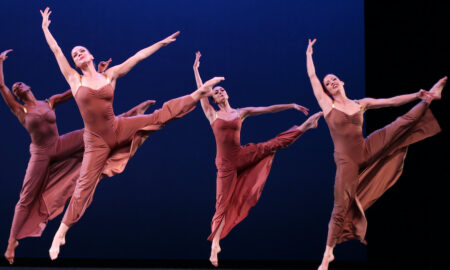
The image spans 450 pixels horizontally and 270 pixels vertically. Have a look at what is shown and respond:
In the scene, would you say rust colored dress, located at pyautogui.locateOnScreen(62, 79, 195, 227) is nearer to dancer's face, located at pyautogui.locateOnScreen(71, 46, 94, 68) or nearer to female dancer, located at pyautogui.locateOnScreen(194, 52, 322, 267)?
dancer's face, located at pyautogui.locateOnScreen(71, 46, 94, 68)

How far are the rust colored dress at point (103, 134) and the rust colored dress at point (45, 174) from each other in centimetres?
55

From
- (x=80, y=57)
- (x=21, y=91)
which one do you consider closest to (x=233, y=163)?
(x=80, y=57)

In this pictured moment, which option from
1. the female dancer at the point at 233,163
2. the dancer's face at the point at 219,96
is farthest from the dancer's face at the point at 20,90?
the dancer's face at the point at 219,96

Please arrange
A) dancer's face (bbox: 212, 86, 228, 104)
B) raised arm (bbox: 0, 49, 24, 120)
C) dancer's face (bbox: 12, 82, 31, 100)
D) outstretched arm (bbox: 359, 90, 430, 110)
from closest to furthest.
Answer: outstretched arm (bbox: 359, 90, 430, 110) → raised arm (bbox: 0, 49, 24, 120) → dancer's face (bbox: 12, 82, 31, 100) → dancer's face (bbox: 212, 86, 228, 104)

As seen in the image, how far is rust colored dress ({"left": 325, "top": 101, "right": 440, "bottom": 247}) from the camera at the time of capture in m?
4.41

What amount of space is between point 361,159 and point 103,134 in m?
2.22

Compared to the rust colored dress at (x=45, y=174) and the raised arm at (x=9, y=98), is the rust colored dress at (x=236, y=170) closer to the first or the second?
the rust colored dress at (x=45, y=174)

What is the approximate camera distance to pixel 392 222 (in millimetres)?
5480

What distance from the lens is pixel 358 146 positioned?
4.43 metres

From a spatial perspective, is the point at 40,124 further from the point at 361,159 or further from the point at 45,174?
the point at 361,159

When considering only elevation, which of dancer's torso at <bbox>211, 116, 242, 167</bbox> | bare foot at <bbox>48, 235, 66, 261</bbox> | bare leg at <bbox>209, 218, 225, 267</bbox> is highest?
dancer's torso at <bbox>211, 116, 242, 167</bbox>

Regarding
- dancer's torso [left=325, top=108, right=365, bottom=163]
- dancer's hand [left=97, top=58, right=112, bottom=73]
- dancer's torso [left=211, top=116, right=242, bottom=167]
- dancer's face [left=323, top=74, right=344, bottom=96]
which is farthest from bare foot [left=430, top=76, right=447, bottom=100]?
dancer's hand [left=97, top=58, right=112, bottom=73]

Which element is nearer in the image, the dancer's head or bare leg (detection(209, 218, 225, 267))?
the dancer's head

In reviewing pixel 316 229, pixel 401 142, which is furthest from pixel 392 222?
pixel 401 142
